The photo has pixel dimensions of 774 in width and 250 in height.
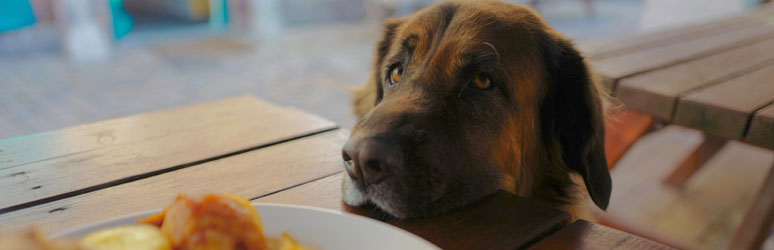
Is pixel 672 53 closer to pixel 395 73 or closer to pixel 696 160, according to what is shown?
pixel 696 160

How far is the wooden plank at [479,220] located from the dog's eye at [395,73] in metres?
0.51

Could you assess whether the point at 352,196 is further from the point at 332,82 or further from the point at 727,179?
the point at 332,82

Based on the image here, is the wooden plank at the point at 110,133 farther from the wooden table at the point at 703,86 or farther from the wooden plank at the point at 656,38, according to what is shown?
the wooden plank at the point at 656,38

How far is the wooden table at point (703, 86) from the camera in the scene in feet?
5.66

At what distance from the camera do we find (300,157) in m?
1.43

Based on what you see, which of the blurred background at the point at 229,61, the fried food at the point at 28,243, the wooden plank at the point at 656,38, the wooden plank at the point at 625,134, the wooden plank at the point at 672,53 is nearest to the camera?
the fried food at the point at 28,243

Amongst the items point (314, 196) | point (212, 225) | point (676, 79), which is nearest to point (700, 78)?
point (676, 79)

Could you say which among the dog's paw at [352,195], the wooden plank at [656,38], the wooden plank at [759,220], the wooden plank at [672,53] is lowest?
the wooden plank at [759,220]

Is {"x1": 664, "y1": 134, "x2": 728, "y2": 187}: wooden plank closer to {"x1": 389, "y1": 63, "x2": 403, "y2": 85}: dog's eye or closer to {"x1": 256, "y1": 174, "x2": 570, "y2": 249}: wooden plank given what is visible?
{"x1": 389, "y1": 63, "x2": 403, "y2": 85}: dog's eye

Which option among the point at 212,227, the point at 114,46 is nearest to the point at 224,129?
the point at 212,227

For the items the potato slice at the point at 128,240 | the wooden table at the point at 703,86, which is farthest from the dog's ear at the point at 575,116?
the potato slice at the point at 128,240

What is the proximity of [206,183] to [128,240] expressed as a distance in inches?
23.6

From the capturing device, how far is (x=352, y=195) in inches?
45.6

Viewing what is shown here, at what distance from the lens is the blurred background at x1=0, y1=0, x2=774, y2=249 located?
3668 millimetres
